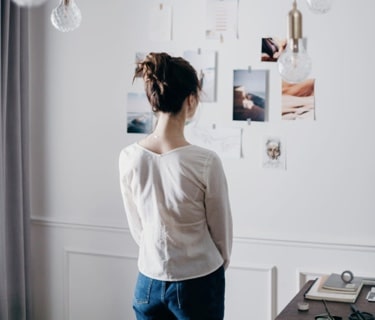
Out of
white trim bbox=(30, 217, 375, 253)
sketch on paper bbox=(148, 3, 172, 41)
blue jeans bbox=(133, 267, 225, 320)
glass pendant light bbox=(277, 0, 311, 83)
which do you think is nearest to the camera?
glass pendant light bbox=(277, 0, 311, 83)

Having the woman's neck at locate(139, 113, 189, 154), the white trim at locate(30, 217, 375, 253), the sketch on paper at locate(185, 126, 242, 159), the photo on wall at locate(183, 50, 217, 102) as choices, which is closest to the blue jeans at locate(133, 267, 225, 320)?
the woman's neck at locate(139, 113, 189, 154)

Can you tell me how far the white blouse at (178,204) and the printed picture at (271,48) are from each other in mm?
1037

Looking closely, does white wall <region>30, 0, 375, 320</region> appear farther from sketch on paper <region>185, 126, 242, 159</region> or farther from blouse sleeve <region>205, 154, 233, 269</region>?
blouse sleeve <region>205, 154, 233, 269</region>

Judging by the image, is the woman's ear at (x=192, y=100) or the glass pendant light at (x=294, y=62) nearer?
the glass pendant light at (x=294, y=62)

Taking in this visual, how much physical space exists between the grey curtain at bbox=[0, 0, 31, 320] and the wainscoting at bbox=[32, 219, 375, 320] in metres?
0.16

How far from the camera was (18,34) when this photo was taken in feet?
10.6

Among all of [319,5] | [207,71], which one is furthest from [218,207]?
[207,71]

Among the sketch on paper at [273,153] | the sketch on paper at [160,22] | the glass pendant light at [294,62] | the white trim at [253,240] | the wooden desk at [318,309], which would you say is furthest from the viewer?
the sketch on paper at [160,22]

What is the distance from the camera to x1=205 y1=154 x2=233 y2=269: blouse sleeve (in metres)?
2.03

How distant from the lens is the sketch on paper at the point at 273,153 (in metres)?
2.92

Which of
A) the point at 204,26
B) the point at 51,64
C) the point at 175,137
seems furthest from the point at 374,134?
the point at 51,64

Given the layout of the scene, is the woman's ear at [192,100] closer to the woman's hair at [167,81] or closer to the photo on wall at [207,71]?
the woman's hair at [167,81]

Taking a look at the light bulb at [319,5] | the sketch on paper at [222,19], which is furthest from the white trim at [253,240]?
the light bulb at [319,5]

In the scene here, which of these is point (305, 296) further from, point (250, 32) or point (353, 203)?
point (250, 32)
